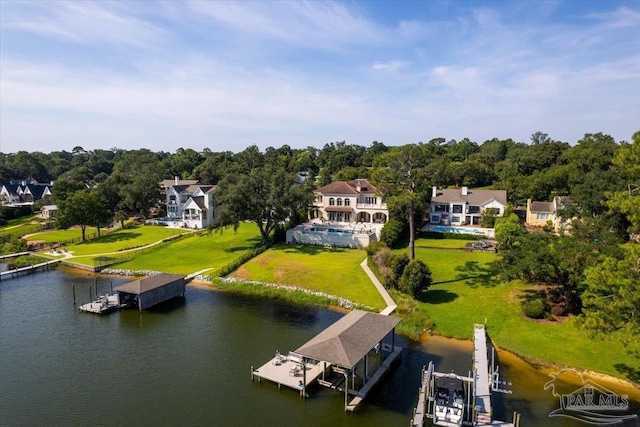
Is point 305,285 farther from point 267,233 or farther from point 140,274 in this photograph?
point 140,274

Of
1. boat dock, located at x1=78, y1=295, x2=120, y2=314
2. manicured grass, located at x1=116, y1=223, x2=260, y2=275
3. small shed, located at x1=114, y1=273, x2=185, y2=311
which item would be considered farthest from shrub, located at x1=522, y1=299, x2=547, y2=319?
boat dock, located at x1=78, y1=295, x2=120, y2=314

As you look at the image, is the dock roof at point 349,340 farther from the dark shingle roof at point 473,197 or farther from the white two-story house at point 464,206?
the dark shingle roof at point 473,197

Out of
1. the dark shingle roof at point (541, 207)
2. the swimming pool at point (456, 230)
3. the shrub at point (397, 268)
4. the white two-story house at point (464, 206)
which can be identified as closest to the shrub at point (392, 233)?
the swimming pool at point (456, 230)

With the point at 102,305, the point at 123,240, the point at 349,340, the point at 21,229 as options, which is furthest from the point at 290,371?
the point at 21,229

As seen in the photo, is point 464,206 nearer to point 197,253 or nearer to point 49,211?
point 197,253

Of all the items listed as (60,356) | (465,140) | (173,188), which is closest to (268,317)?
(60,356)
